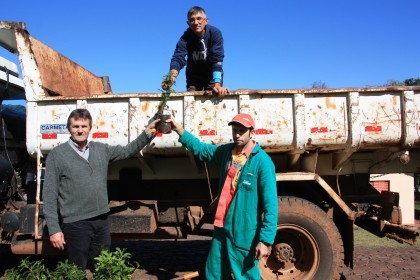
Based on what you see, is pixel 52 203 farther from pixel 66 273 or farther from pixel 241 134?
pixel 241 134

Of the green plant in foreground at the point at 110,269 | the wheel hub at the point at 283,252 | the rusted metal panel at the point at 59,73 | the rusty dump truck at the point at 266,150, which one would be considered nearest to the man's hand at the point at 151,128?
the rusty dump truck at the point at 266,150

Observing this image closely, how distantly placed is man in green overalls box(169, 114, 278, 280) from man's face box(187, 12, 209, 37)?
73.9 inches

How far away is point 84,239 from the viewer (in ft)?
10.6

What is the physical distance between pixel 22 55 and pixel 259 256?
317cm

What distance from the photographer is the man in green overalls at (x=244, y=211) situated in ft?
10.1

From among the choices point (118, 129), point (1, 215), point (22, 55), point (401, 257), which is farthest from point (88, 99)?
point (401, 257)

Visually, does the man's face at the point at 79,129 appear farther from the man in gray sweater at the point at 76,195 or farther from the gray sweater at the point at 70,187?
the gray sweater at the point at 70,187

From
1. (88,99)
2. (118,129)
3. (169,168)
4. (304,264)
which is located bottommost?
(304,264)

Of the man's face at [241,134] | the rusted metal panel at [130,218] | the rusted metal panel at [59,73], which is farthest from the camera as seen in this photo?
the rusted metal panel at [59,73]

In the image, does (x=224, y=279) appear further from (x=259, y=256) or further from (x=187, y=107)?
(x=187, y=107)

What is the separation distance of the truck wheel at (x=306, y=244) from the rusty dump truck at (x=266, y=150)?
0.01 metres

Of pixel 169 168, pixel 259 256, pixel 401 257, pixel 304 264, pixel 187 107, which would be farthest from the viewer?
pixel 401 257

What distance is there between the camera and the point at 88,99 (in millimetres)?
4262

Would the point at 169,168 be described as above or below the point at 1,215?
above
